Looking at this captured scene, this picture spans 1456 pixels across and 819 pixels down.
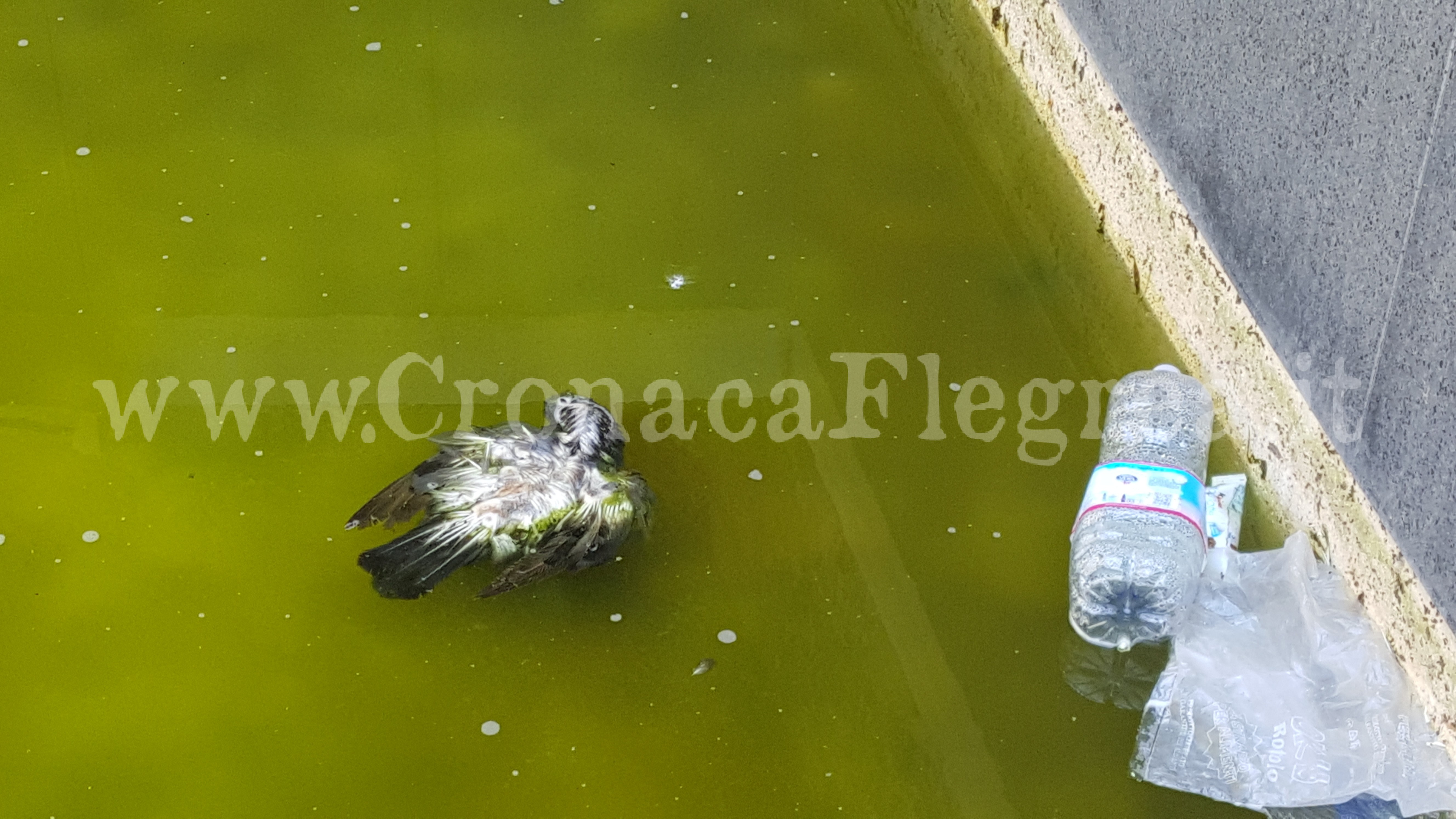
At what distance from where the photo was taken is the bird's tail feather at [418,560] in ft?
7.26

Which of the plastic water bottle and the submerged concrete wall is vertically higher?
the submerged concrete wall

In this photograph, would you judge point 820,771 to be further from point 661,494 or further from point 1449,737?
point 1449,737

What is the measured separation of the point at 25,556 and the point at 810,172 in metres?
1.75

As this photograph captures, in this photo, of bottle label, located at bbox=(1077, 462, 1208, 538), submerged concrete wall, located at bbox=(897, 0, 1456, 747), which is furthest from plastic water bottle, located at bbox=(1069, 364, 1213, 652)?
submerged concrete wall, located at bbox=(897, 0, 1456, 747)

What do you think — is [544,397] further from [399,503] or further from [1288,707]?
[1288,707]

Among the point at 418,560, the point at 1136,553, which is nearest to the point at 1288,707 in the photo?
the point at 1136,553

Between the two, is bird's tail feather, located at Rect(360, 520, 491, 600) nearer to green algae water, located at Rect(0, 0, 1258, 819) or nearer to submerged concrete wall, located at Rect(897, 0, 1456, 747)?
green algae water, located at Rect(0, 0, 1258, 819)

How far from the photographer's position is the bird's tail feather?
7.26 feet

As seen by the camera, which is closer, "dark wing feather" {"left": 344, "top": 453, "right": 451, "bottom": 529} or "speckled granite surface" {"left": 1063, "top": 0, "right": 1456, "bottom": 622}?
"speckled granite surface" {"left": 1063, "top": 0, "right": 1456, "bottom": 622}

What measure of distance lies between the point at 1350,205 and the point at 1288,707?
29.8 inches

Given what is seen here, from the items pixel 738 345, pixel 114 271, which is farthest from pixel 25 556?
pixel 738 345

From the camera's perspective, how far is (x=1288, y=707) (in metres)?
2.10

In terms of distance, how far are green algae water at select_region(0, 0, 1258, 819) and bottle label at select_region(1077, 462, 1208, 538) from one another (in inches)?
7.0

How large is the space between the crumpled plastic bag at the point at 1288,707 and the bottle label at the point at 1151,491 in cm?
15
